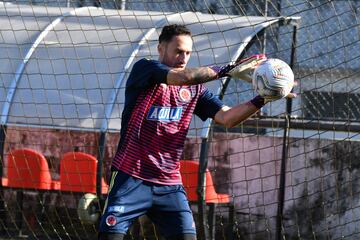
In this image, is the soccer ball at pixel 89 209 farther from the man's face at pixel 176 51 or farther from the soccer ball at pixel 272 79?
the soccer ball at pixel 272 79

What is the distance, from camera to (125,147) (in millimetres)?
5777

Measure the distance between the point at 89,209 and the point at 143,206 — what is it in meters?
3.26

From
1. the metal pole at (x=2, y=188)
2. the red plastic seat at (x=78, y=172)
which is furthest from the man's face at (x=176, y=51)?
the metal pole at (x=2, y=188)

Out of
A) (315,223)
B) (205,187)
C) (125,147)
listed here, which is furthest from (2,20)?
(125,147)

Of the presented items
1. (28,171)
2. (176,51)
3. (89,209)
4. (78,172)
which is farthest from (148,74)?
(28,171)

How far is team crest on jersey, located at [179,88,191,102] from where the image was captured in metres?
5.90

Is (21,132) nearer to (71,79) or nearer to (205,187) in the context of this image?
(71,79)

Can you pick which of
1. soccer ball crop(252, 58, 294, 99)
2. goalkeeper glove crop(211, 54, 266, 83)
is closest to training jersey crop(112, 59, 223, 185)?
goalkeeper glove crop(211, 54, 266, 83)

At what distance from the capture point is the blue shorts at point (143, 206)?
5.68 m

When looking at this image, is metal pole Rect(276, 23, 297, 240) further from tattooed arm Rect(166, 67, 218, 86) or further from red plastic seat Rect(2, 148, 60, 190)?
tattooed arm Rect(166, 67, 218, 86)

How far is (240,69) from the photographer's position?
5.52 metres

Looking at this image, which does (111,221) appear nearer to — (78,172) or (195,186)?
(195,186)

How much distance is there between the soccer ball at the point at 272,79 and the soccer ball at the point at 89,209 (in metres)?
3.63

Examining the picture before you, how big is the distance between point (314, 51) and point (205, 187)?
2841 mm
